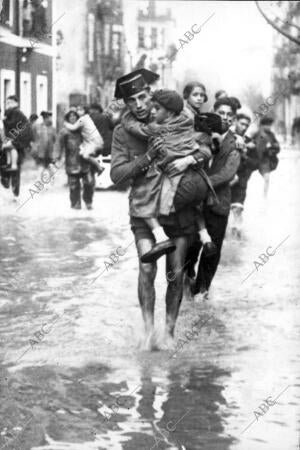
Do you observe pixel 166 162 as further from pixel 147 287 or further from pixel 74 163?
pixel 74 163

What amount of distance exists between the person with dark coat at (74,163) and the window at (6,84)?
3.23 ft

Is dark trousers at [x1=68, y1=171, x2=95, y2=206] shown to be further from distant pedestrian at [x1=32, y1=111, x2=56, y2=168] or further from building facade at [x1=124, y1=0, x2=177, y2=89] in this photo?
building facade at [x1=124, y1=0, x2=177, y2=89]

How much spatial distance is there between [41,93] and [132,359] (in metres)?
17.8

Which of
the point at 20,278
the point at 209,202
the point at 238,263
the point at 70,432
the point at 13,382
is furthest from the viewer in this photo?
the point at 238,263

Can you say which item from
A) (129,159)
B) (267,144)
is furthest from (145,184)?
(267,144)

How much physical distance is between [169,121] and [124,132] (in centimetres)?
28

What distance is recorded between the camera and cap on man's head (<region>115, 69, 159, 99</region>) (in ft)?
27.3

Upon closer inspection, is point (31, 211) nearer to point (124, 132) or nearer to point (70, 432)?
point (124, 132)

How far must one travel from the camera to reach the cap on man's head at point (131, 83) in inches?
A: 328

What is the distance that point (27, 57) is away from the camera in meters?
21.2

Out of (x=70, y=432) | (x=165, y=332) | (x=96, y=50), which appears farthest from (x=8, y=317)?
(x=96, y=50)

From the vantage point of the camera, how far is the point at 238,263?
13.4 m

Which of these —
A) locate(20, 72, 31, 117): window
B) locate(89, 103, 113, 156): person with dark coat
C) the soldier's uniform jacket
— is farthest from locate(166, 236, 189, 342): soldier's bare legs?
locate(20, 72, 31, 117): window

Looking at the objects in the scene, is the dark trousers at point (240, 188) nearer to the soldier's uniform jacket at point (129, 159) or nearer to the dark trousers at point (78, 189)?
the dark trousers at point (78, 189)
